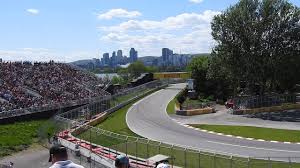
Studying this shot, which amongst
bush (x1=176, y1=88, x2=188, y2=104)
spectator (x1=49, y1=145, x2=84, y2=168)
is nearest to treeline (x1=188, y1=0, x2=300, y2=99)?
bush (x1=176, y1=88, x2=188, y2=104)

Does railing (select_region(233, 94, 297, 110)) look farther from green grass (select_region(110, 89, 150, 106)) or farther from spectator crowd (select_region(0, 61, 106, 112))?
spectator crowd (select_region(0, 61, 106, 112))

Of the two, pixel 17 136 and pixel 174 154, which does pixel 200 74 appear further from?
pixel 174 154

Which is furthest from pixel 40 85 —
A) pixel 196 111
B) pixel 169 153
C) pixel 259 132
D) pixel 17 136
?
pixel 169 153

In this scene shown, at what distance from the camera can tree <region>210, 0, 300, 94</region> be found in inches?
2447

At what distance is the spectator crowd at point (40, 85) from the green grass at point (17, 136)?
2.73 metres

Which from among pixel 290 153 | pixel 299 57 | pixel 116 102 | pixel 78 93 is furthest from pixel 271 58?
pixel 290 153

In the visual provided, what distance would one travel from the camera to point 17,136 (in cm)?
4216

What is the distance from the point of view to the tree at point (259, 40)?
62156 mm

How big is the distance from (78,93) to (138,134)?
74.9 ft

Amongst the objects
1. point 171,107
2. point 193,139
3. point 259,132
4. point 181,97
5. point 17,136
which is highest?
point 181,97

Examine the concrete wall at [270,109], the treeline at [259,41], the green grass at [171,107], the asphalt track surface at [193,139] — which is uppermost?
the treeline at [259,41]

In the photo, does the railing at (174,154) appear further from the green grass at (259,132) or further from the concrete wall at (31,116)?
the concrete wall at (31,116)

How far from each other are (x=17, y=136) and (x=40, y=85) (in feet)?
54.7

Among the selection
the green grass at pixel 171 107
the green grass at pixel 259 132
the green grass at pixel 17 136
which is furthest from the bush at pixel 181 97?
the green grass at pixel 17 136
